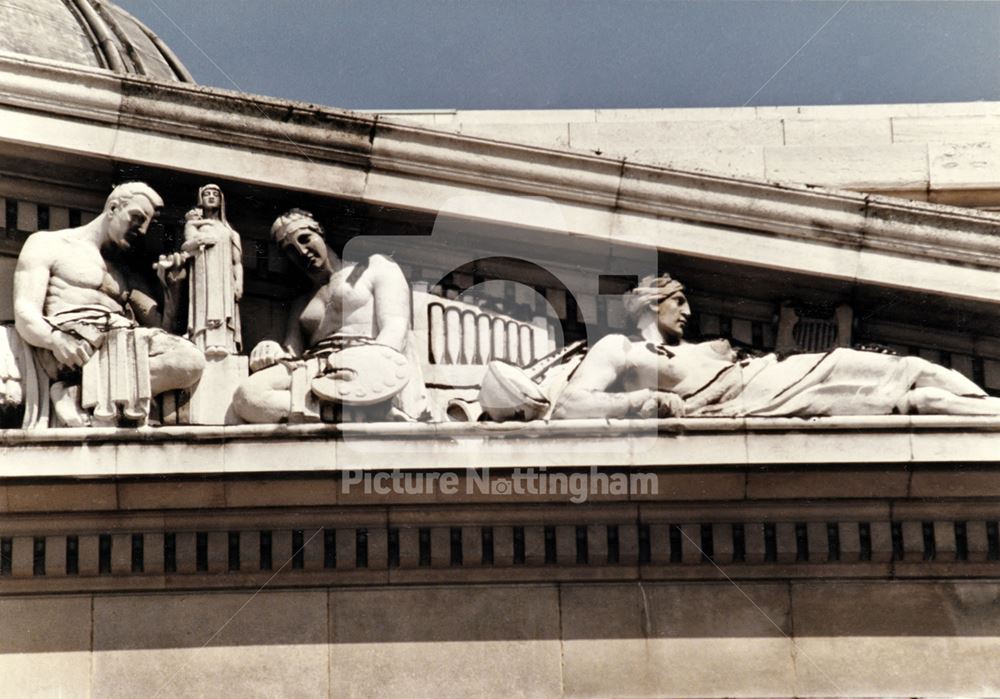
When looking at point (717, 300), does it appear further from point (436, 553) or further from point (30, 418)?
point (30, 418)

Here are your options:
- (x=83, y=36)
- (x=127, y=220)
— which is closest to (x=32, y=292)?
(x=127, y=220)

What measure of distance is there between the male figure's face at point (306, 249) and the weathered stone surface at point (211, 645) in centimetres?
243

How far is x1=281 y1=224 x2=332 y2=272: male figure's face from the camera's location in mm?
16312

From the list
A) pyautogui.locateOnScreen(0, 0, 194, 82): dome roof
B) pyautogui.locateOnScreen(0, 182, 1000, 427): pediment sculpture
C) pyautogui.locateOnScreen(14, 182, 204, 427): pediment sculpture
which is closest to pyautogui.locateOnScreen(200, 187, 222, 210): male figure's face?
pyautogui.locateOnScreen(0, 182, 1000, 427): pediment sculpture

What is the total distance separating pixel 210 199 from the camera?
16344 millimetres

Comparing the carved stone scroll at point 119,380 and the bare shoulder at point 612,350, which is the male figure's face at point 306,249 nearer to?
the carved stone scroll at point 119,380

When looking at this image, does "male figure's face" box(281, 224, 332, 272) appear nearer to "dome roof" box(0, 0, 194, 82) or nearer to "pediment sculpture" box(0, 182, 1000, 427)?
"pediment sculpture" box(0, 182, 1000, 427)

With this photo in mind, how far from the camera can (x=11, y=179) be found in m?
16.6

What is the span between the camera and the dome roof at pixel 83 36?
28781 mm

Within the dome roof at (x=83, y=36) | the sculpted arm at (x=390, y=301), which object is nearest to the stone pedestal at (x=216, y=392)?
the sculpted arm at (x=390, y=301)

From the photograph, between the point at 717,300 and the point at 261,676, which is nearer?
the point at 261,676

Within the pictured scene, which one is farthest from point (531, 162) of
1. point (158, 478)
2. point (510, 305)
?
point (158, 478)

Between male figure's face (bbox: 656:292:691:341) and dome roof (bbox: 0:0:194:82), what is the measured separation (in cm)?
1300

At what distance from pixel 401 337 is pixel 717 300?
2491 millimetres
